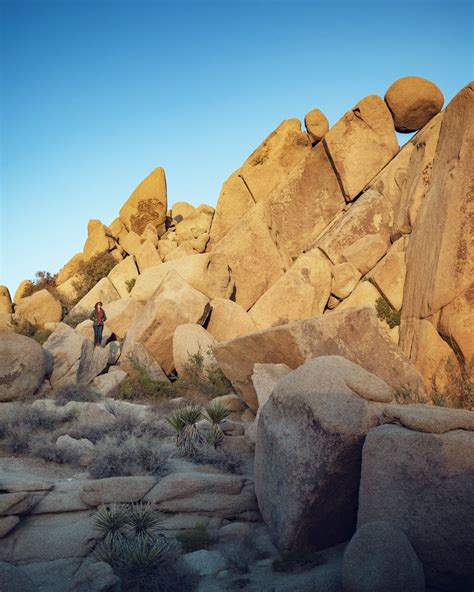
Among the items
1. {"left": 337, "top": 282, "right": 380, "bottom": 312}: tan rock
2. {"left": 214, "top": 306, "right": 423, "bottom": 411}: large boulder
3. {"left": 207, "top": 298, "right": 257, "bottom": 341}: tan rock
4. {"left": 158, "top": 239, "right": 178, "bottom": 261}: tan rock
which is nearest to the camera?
{"left": 214, "top": 306, "right": 423, "bottom": 411}: large boulder

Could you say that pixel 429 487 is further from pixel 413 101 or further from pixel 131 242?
pixel 131 242

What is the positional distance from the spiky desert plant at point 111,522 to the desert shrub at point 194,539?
0.96 m

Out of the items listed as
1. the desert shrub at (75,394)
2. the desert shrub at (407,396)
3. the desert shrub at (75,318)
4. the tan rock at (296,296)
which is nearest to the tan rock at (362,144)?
the tan rock at (296,296)

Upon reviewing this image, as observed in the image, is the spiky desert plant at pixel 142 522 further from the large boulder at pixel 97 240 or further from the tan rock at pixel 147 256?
the large boulder at pixel 97 240

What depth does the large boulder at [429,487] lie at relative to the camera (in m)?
5.54

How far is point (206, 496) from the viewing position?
344 inches

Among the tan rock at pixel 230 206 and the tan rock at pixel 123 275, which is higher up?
the tan rock at pixel 230 206

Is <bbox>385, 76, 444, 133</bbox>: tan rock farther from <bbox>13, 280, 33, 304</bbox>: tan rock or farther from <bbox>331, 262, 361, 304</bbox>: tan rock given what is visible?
<bbox>13, 280, 33, 304</bbox>: tan rock

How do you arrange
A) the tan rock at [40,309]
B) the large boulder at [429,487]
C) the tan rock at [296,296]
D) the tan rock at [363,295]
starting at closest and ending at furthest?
the large boulder at [429,487] < the tan rock at [363,295] < the tan rock at [296,296] < the tan rock at [40,309]

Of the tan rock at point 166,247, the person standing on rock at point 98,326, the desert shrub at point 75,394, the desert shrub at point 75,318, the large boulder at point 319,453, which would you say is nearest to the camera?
the large boulder at point 319,453

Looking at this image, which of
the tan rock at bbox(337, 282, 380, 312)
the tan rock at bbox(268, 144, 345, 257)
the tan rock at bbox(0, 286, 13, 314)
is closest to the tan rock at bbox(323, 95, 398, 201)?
the tan rock at bbox(268, 144, 345, 257)

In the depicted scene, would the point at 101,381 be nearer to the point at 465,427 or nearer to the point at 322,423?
the point at 322,423

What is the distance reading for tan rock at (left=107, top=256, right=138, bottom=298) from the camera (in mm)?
28250

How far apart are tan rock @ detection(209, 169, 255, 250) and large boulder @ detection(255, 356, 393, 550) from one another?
22.3m
